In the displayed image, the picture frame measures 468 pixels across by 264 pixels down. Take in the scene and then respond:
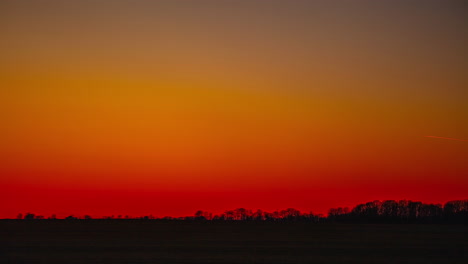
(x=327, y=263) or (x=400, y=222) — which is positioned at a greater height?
(x=400, y=222)

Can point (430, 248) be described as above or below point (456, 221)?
below

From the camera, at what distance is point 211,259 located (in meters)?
34.8

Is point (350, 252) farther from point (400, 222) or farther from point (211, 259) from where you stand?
point (400, 222)

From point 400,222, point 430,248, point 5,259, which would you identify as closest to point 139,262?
point 5,259

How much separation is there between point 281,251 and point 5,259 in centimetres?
1647

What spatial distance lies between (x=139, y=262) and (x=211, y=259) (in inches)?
164

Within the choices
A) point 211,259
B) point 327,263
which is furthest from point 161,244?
point 327,263

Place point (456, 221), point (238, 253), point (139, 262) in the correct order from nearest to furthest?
point (139, 262) → point (238, 253) → point (456, 221)

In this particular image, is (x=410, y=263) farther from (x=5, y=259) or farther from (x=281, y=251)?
(x=5, y=259)

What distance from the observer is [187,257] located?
116 ft

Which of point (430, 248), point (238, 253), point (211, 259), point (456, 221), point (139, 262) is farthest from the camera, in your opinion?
point (456, 221)

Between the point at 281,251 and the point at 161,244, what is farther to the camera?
the point at 161,244

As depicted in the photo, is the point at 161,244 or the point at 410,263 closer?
the point at 410,263

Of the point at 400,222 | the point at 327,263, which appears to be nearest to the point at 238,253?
the point at 327,263
